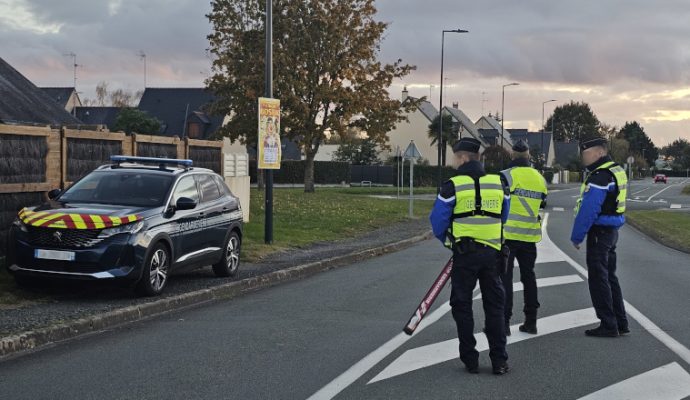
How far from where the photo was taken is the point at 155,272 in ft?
32.2

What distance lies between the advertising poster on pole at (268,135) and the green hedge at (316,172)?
4484 centimetres

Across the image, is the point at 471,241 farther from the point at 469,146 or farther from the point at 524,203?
the point at 524,203

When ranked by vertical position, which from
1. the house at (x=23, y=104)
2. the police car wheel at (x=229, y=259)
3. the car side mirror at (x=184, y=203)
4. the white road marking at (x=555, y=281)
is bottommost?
the white road marking at (x=555, y=281)

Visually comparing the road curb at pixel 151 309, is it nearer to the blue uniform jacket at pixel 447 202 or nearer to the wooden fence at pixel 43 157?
the wooden fence at pixel 43 157

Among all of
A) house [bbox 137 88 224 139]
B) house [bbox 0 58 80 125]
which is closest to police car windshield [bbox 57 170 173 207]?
house [bbox 0 58 80 125]

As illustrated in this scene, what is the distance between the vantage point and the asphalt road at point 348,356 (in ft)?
19.1

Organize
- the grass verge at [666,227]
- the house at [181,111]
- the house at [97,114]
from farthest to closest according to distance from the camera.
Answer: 1. the house at [97,114]
2. the house at [181,111]
3. the grass verge at [666,227]

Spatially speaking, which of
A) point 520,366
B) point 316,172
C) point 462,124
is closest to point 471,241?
point 520,366

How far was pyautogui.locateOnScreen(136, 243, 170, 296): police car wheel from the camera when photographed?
9523mm

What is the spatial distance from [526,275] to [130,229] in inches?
179

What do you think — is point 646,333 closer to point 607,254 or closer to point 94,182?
point 607,254

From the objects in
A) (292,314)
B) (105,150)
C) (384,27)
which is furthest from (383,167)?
(292,314)

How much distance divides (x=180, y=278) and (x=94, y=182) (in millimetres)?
2021

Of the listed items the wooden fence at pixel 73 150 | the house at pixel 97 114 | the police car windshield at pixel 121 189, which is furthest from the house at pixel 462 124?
the police car windshield at pixel 121 189
